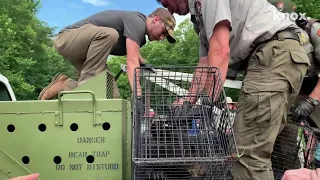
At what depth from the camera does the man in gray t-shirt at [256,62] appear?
3184mm

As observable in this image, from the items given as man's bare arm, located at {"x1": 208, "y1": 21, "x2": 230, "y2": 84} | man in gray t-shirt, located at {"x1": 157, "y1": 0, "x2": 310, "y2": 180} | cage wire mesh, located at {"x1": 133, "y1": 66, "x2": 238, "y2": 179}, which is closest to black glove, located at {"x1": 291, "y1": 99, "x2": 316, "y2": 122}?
man in gray t-shirt, located at {"x1": 157, "y1": 0, "x2": 310, "y2": 180}

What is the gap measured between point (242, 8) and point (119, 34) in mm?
1488

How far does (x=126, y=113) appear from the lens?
3094mm

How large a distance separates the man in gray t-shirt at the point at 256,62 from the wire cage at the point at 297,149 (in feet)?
2.47

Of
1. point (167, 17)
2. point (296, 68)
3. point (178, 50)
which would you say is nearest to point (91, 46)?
point (167, 17)

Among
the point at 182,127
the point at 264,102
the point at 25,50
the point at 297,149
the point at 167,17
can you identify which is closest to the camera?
the point at 182,127

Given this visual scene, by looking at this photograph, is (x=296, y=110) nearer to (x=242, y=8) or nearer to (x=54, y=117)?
(x=242, y=8)

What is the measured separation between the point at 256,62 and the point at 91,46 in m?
1.64

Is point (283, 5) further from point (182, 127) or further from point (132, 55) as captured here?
point (182, 127)

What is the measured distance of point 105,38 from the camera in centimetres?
416

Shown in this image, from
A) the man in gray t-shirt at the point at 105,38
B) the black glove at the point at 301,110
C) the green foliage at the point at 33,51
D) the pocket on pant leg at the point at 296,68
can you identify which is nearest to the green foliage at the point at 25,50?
the green foliage at the point at 33,51

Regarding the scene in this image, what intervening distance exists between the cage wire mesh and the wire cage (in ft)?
4.72

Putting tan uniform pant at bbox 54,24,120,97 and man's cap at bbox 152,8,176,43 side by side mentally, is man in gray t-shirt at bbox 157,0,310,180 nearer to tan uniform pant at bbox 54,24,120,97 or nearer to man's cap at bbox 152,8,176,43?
man's cap at bbox 152,8,176,43

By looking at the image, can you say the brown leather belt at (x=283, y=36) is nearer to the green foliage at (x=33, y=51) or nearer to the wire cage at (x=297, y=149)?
the wire cage at (x=297, y=149)
